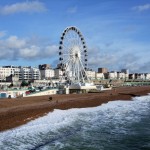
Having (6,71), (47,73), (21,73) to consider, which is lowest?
(21,73)

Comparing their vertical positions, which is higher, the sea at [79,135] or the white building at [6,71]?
the white building at [6,71]

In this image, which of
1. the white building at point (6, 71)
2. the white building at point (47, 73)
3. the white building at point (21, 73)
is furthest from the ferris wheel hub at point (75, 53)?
the white building at point (47, 73)

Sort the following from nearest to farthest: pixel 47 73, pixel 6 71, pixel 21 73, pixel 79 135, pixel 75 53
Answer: pixel 79 135 → pixel 75 53 → pixel 21 73 → pixel 6 71 → pixel 47 73

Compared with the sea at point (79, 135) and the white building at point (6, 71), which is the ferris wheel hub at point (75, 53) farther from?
the white building at point (6, 71)

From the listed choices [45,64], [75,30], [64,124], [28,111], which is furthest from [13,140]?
[45,64]

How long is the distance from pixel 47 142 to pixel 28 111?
11457 mm

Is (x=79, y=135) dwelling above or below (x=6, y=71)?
below

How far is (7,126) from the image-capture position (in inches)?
800

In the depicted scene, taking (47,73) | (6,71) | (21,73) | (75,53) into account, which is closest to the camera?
(75,53)

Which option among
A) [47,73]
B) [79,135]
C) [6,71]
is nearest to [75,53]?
[79,135]

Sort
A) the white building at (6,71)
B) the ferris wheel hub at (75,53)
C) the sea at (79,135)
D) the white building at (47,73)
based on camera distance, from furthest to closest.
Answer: the white building at (47,73)
the white building at (6,71)
the ferris wheel hub at (75,53)
the sea at (79,135)

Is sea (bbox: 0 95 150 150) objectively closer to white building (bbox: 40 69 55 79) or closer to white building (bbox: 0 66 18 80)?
white building (bbox: 0 66 18 80)

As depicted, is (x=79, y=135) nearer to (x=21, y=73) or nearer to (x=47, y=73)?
(x=21, y=73)

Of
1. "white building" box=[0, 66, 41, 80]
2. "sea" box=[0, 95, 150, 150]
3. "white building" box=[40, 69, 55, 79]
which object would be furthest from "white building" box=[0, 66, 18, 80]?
"sea" box=[0, 95, 150, 150]
